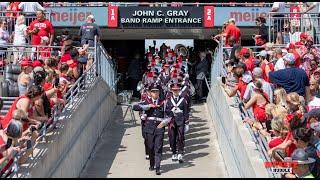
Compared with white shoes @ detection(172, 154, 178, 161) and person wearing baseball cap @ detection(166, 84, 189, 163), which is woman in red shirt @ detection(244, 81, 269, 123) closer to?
person wearing baseball cap @ detection(166, 84, 189, 163)

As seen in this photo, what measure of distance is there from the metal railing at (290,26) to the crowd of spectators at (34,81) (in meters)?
5.06

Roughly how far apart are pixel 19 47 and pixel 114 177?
210 inches

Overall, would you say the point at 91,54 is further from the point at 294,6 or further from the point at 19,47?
the point at 294,6

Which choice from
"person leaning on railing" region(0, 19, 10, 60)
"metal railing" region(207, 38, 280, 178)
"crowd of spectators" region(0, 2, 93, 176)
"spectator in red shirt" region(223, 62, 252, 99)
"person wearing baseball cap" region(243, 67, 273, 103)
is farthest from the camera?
"person leaning on railing" region(0, 19, 10, 60)

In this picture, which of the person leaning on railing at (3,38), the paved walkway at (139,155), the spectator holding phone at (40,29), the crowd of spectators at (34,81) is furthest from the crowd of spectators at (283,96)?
the person leaning on railing at (3,38)

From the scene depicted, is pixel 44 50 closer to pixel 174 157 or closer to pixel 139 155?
pixel 139 155

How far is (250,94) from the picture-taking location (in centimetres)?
1129

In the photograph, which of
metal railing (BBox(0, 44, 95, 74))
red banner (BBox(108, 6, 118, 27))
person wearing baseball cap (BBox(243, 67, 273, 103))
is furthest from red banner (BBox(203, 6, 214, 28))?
person wearing baseball cap (BBox(243, 67, 273, 103))

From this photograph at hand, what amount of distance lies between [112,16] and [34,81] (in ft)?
36.4

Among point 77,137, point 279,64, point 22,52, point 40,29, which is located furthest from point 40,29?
point 279,64

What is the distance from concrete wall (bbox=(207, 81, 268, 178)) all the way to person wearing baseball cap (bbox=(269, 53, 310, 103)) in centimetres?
92

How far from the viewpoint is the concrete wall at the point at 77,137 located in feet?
33.3

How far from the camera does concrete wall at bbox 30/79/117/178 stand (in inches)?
400

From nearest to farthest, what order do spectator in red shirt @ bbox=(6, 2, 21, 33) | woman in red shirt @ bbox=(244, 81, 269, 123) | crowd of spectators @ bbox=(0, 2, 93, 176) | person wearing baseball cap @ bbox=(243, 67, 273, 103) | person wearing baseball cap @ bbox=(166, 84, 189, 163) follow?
crowd of spectators @ bbox=(0, 2, 93, 176)
woman in red shirt @ bbox=(244, 81, 269, 123)
person wearing baseball cap @ bbox=(243, 67, 273, 103)
person wearing baseball cap @ bbox=(166, 84, 189, 163)
spectator in red shirt @ bbox=(6, 2, 21, 33)
